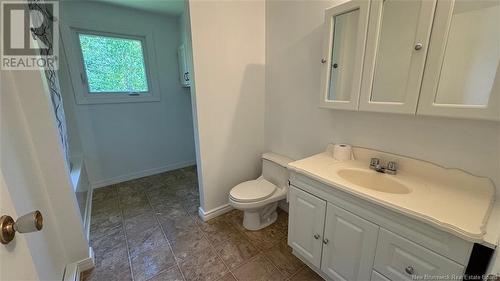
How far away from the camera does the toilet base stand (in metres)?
1.88

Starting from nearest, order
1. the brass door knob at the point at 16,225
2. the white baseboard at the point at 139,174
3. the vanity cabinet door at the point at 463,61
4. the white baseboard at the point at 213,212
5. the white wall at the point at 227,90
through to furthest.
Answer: the brass door knob at the point at 16,225 → the vanity cabinet door at the point at 463,61 → the white wall at the point at 227,90 → the white baseboard at the point at 213,212 → the white baseboard at the point at 139,174

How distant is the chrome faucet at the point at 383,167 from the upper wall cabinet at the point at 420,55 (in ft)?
1.11

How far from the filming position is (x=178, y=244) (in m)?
1.75

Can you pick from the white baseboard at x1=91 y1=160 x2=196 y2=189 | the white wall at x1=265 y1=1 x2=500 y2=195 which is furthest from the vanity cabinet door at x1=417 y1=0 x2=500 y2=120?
the white baseboard at x1=91 y1=160 x2=196 y2=189

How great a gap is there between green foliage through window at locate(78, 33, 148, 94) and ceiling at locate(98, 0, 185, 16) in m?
0.39

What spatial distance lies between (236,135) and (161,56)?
5.74ft

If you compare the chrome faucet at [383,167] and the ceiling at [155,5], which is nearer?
the chrome faucet at [383,167]

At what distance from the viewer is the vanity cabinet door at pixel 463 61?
896 millimetres

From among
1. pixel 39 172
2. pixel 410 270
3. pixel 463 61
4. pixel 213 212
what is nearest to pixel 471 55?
pixel 463 61

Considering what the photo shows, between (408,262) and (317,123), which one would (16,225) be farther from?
(317,123)

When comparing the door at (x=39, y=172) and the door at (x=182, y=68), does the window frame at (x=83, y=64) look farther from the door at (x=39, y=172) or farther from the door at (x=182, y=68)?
the door at (x=39, y=172)

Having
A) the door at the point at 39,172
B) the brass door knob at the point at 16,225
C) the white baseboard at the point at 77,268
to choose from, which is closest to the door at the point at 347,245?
the brass door knob at the point at 16,225

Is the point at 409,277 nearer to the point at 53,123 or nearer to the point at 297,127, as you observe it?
the point at 297,127

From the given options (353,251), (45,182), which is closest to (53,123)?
(45,182)
